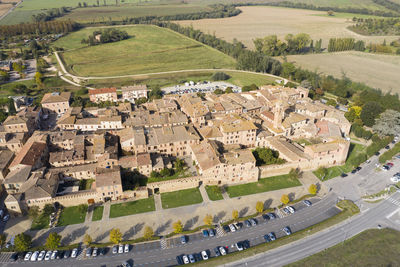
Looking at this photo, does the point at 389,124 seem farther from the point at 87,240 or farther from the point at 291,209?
the point at 87,240

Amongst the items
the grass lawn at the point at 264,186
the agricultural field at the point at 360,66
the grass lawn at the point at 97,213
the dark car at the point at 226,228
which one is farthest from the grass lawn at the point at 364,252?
the agricultural field at the point at 360,66

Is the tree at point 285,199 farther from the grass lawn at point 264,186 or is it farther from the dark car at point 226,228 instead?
the dark car at point 226,228

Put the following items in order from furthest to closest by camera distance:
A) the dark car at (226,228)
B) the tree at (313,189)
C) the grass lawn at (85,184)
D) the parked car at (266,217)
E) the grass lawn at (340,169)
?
1. the grass lawn at (340,169)
2. the grass lawn at (85,184)
3. the tree at (313,189)
4. the parked car at (266,217)
5. the dark car at (226,228)

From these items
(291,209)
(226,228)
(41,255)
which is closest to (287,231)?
(291,209)

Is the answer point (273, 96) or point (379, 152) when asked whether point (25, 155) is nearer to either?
point (273, 96)

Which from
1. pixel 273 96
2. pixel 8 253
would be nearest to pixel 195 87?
pixel 273 96
